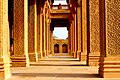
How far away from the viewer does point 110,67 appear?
7633 mm

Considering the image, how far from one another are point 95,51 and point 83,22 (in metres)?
4.33

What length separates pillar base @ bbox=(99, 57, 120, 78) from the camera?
296 inches

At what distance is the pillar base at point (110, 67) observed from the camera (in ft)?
24.7

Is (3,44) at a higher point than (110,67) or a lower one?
higher

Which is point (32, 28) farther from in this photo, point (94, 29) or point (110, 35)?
point (110, 35)

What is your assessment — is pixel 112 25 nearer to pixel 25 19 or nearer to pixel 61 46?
pixel 25 19

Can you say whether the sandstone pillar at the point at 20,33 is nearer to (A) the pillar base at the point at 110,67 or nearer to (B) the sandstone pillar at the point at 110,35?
(B) the sandstone pillar at the point at 110,35

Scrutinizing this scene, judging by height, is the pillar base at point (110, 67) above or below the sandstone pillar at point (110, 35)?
below

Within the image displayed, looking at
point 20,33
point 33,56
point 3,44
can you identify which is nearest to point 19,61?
point 20,33

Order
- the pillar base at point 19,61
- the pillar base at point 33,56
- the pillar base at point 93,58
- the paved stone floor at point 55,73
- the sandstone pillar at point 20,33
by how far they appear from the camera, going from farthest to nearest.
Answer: the pillar base at point 33,56 < the pillar base at point 93,58 < the pillar base at point 19,61 < the sandstone pillar at point 20,33 < the paved stone floor at point 55,73

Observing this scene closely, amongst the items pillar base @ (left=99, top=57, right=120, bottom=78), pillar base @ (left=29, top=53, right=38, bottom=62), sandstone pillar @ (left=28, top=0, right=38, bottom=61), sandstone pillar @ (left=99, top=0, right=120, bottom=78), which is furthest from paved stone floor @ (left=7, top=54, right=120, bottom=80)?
pillar base @ (left=29, top=53, right=38, bottom=62)

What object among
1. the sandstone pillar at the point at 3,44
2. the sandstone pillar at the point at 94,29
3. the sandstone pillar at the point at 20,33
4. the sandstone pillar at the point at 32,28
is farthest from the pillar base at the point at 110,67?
the sandstone pillar at the point at 32,28

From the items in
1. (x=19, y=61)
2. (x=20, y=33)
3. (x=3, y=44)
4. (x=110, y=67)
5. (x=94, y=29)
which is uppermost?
(x=94, y=29)

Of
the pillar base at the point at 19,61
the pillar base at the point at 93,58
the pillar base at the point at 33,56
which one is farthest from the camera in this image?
the pillar base at the point at 33,56
